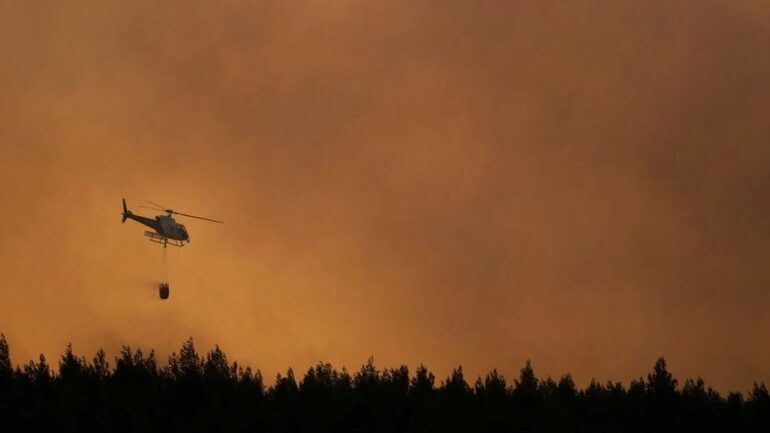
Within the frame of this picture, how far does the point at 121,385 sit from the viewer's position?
176 meters

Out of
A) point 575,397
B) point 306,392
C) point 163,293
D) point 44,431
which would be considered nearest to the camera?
point 163,293

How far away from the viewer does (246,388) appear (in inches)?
7032

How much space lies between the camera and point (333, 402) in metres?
172

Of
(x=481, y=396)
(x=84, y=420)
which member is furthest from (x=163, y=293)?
(x=481, y=396)

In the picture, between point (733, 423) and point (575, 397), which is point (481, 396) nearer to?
point (575, 397)

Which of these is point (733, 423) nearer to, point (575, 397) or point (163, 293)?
point (575, 397)

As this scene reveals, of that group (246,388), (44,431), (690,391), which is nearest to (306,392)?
(246,388)

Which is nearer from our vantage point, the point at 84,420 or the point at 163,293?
the point at 163,293

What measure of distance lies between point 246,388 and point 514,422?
123ft

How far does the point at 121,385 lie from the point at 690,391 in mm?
79275

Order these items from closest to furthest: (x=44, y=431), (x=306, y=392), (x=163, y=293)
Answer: (x=163, y=293)
(x=44, y=431)
(x=306, y=392)

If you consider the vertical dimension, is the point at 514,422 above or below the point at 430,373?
below

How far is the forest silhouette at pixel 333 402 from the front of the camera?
166 metres

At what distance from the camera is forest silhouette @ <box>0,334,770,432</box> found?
16562cm
